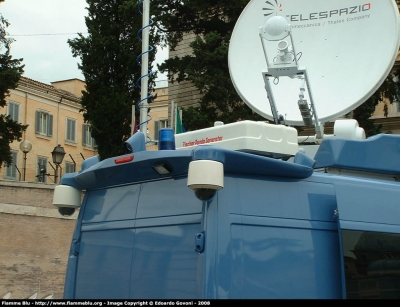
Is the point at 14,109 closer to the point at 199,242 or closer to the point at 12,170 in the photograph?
the point at 12,170

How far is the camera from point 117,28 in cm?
2328

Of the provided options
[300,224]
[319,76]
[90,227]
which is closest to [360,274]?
[300,224]

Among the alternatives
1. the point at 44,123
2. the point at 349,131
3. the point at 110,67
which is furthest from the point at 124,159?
the point at 44,123

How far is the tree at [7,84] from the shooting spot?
2180 centimetres

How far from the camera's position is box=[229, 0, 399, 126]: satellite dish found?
662 centimetres

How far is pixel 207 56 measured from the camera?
19984 millimetres

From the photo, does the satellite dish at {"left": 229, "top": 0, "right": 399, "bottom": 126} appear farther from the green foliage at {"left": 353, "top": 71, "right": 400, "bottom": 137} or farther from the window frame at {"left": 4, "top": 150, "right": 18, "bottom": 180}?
the window frame at {"left": 4, "top": 150, "right": 18, "bottom": 180}

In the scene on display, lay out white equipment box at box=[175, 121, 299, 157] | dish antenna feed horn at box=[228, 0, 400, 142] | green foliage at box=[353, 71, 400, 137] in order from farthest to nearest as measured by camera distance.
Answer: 1. green foliage at box=[353, 71, 400, 137]
2. dish antenna feed horn at box=[228, 0, 400, 142]
3. white equipment box at box=[175, 121, 299, 157]

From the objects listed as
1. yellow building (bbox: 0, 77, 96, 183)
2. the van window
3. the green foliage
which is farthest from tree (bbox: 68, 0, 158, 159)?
yellow building (bbox: 0, 77, 96, 183)

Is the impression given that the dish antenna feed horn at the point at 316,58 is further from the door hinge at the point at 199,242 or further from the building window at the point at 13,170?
the building window at the point at 13,170

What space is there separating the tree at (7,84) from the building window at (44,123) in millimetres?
21371

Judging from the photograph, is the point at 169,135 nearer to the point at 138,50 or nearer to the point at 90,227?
the point at 90,227

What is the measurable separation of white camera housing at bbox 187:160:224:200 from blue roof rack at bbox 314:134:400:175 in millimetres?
1206

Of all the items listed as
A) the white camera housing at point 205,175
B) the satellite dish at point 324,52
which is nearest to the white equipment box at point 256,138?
the white camera housing at point 205,175
